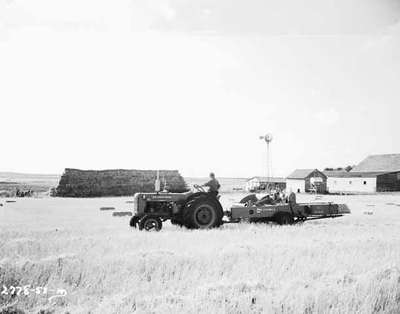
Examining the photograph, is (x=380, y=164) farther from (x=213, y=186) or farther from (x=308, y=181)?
(x=213, y=186)

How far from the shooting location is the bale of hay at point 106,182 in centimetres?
3741

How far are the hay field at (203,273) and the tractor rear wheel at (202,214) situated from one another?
142 cm

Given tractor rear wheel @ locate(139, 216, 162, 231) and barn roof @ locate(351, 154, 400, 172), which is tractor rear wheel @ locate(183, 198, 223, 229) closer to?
tractor rear wheel @ locate(139, 216, 162, 231)

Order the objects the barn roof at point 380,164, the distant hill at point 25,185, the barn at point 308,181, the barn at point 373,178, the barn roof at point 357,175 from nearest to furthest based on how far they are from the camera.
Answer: the distant hill at point 25,185, the barn at point 373,178, the barn roof at point 357,175, the barn at point 308,181, the barn roof at point 380,164

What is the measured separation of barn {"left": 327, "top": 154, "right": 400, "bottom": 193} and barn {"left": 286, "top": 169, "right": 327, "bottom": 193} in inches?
105

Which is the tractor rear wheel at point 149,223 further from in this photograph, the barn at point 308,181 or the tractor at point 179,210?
the barn at point 308,181

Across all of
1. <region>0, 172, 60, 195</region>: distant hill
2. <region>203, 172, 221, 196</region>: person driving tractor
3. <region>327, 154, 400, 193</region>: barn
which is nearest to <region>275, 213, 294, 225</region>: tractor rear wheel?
<region>203, 172, 221, 196</region>: person driving tractor

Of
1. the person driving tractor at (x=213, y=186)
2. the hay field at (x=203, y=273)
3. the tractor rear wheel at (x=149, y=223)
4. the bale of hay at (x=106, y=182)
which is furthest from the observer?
the bale of hay at (x=106, y=182)

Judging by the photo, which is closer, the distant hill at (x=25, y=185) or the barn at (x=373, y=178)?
the distant hill at (x=25, y=185)

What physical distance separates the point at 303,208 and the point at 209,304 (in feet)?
27.6

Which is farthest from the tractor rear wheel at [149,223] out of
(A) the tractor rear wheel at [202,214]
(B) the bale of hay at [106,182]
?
Result: (B) the bale of hay at [106,182]

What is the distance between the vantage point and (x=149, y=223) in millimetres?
10539

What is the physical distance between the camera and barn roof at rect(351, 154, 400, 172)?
55.6m

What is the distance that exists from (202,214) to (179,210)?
634 mm
